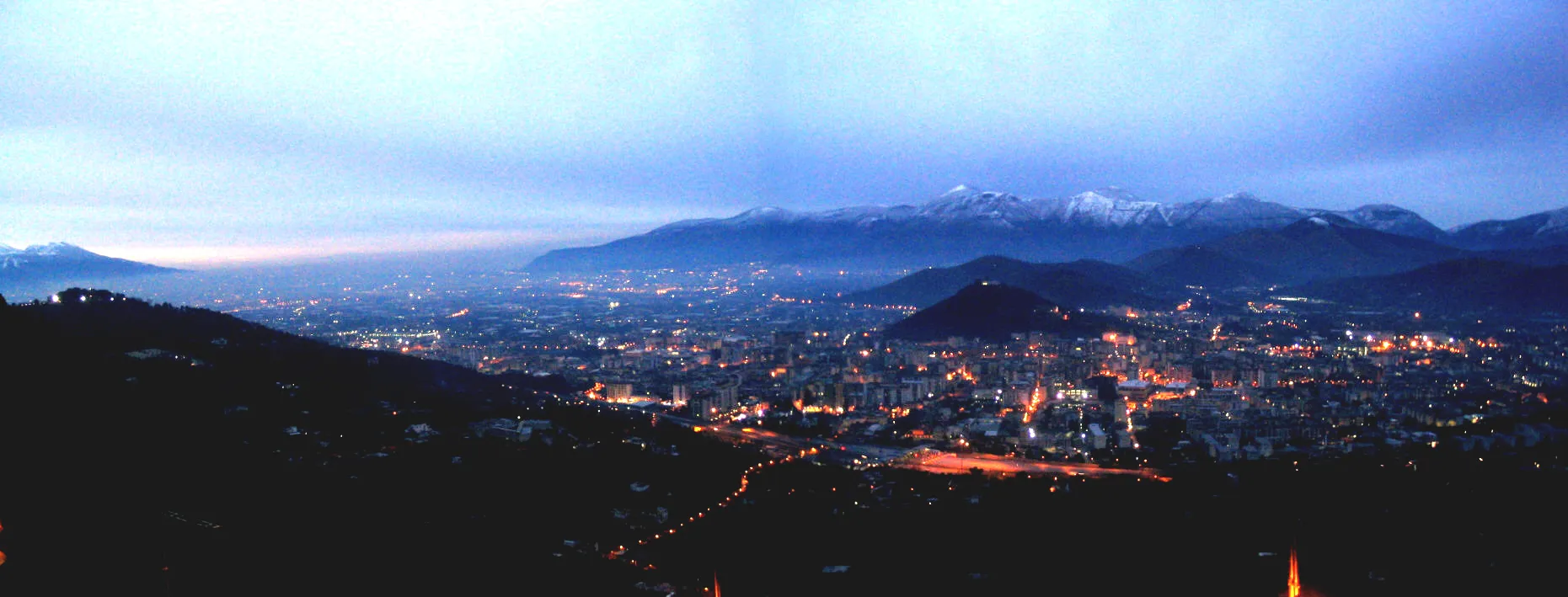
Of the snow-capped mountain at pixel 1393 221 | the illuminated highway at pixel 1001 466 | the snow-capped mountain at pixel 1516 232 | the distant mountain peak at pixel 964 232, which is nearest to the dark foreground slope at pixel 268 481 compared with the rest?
the illuminated highway at pixel 1001 466

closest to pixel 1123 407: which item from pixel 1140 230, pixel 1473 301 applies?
pixel 1473 301

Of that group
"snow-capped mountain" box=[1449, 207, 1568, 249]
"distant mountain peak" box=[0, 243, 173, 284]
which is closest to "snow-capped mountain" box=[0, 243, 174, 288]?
"distant mountain peak" box=[0, 243, 173, 284]

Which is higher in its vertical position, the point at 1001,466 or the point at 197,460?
the point at 197,460

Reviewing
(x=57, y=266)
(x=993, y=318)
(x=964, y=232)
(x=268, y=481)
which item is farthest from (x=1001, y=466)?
(x=964, y=232)

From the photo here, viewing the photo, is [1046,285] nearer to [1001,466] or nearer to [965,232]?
[1001,466]

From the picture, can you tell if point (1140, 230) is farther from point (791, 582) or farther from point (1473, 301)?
point (791, 582)

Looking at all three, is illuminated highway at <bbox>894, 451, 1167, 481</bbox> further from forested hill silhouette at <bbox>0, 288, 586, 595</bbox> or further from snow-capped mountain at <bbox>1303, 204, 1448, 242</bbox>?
snow-capped mountain at <bbox>1303, 204, 1448, 242</bbox>
